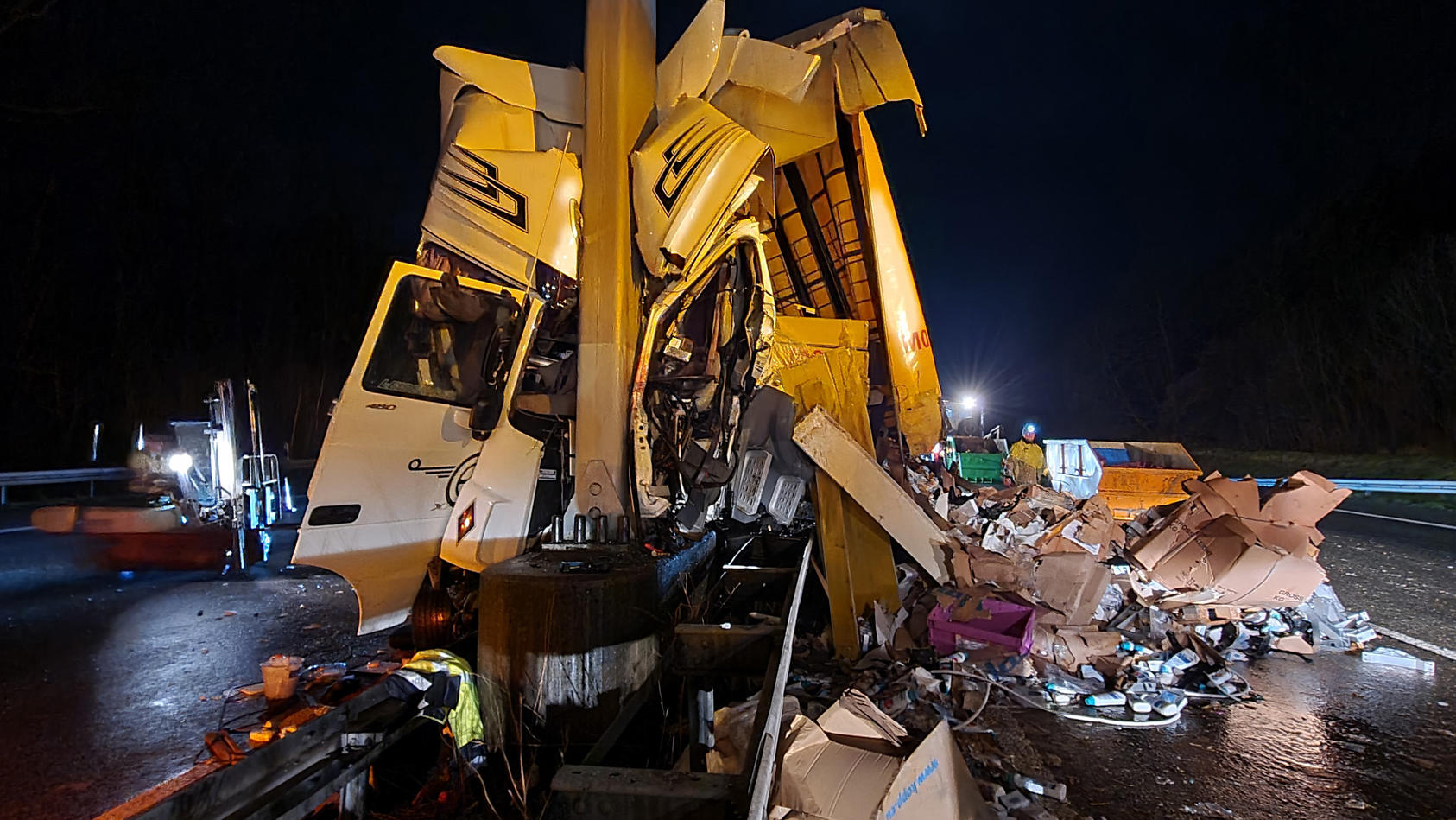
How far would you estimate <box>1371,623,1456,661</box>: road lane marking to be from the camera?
452cm

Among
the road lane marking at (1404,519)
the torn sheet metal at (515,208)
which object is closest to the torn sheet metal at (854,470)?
the torn sheet metal at (515,208)

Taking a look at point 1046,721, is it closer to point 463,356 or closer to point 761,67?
point 463,356

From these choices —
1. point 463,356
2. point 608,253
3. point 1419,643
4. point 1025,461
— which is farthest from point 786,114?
point 1025,461

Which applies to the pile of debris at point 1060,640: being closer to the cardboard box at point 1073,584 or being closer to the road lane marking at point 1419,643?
the cardboard box at point 1073,584

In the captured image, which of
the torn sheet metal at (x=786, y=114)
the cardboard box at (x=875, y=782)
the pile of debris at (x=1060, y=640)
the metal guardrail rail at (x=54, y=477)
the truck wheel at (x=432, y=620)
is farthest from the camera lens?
the metal guardrail rail at (x=54, y=477)

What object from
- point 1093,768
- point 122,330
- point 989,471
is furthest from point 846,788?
point 122,330

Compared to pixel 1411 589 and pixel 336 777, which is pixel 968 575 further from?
pixel 1411 589

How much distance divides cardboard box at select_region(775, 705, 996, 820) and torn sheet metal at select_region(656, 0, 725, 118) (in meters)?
3.58

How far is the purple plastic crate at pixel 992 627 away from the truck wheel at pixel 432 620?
2898 mm

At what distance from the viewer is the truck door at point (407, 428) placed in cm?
329

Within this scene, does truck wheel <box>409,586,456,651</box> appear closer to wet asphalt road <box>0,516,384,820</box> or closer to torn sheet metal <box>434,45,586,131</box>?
wet asphalt road <box>0,516,384,820</box>

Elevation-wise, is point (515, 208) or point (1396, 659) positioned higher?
point (515, 208)

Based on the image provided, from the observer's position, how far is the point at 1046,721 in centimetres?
362

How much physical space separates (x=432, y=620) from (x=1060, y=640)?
3740mm
